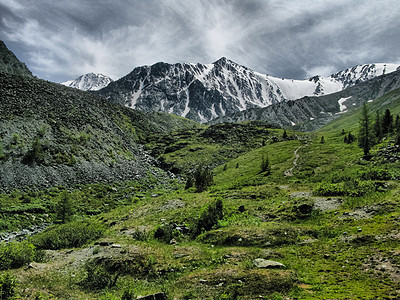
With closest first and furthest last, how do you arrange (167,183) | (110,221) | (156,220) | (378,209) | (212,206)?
1. (378,209)
2. (212,206)
3. (156,220)
4. (110,221)
5. (167,183)

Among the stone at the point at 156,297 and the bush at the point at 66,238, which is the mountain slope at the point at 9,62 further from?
the stone at the point at 156,297

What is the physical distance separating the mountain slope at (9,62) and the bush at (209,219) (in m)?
176

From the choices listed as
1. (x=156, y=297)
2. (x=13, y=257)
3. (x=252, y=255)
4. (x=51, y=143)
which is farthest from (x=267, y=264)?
(x=51, y=143)

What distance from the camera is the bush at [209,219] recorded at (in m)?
20.1

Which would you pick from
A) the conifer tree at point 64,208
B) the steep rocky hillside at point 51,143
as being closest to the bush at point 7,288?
the conifer tree at point 64,208

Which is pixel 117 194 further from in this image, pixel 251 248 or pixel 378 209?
pixel 378 209

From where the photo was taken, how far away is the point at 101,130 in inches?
2785

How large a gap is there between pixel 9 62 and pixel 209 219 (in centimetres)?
19302

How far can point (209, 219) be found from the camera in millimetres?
20672

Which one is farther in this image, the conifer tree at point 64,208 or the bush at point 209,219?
the conifer tree at point 64,208

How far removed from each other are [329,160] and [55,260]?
52406mm

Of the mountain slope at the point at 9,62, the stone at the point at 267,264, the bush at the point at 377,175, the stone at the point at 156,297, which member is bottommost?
the stone at the point at 156,297

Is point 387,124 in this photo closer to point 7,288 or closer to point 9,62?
point 7,288

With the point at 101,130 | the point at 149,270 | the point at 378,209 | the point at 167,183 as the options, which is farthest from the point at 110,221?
the point at 101,130
